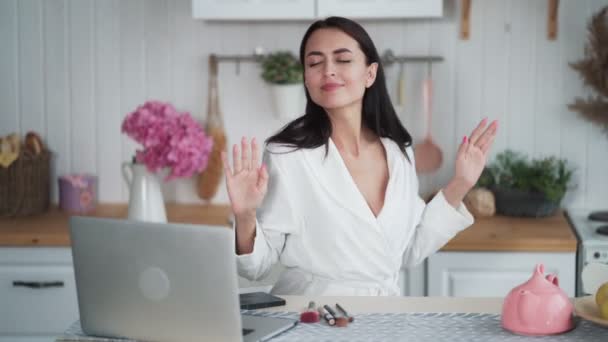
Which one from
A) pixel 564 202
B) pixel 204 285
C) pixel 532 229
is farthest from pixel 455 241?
pixel 204 285

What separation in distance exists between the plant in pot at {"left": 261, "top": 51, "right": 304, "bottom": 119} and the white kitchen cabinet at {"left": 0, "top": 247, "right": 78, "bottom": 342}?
96 cm

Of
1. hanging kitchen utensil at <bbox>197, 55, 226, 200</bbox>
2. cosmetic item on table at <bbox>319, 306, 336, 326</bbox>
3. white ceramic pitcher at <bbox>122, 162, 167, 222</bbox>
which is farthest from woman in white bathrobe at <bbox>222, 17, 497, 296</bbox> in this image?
hanging kitchen utensil at <bbox>197, 55, 226, 200</bbox>

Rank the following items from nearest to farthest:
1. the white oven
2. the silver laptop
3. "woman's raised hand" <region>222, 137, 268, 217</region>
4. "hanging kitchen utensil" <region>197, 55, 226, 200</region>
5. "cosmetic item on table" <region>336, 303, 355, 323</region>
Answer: the silver laptop
"cosmetic item on table" <region>336, 303, 355, 323</region>
"woman's raised hand" <region>222, 137, 268, 217</region>
the white oven
"hanging kitchen utensil" <region>197, 55, 226, 200</region>

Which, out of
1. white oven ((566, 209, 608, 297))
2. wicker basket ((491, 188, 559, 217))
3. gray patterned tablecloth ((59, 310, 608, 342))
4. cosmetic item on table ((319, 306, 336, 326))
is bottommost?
white oven ((566, 209, 608, 297))

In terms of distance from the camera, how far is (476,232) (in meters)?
3.05

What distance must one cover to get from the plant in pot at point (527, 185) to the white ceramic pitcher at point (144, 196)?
1220mm

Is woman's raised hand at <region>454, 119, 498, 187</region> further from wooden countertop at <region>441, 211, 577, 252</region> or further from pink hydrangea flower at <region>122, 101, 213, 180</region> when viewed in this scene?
pink hydrangea flower at <region>122, 101, 213, 180</region>

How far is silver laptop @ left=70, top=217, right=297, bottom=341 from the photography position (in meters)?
1.56

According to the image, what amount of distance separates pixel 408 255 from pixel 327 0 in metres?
1.13

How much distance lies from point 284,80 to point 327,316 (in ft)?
5.45

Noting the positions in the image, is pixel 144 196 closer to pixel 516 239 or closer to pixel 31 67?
pixel 31 67

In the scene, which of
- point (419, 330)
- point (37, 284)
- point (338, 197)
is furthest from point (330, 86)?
point (37, 284)

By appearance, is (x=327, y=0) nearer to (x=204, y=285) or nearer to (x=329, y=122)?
(x=329, y=122)

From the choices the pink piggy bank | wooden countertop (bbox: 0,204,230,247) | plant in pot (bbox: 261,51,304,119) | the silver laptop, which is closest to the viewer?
the silver laptop
